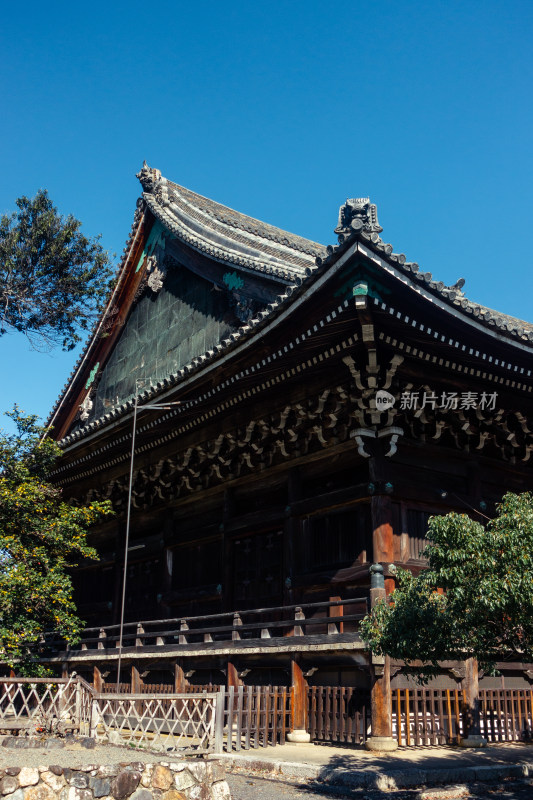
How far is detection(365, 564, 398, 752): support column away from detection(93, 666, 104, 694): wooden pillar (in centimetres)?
913

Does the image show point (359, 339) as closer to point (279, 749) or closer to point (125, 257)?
point (279, 749)

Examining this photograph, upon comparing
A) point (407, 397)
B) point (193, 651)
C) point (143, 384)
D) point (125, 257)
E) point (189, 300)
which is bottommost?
point (193, 651)

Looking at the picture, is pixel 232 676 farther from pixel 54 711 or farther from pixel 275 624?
pixel 54 711

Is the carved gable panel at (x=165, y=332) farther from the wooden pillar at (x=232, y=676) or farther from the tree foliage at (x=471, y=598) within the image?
the tree foliage at (x=471, y=598)

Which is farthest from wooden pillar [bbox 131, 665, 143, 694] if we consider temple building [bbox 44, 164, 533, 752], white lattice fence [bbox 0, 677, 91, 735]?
white lattice fence [bbox 0, 677, 91, 735]

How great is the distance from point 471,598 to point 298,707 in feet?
20.1

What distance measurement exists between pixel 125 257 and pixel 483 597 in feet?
63.5

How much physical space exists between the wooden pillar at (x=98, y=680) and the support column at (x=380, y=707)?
30.0 ft

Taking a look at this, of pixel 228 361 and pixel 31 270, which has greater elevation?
pixel 31 270

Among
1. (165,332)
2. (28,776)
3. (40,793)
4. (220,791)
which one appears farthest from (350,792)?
(165,332)

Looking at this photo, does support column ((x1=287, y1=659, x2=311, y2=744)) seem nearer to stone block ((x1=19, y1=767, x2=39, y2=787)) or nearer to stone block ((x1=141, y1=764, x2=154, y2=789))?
stone block ((x1=141, y1=764, x2=154, y2=789))

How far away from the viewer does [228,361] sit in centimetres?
1352

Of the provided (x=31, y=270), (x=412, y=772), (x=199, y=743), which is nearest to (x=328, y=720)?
(x=199, y=743)

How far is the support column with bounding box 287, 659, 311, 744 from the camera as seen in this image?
12180 millimetres
